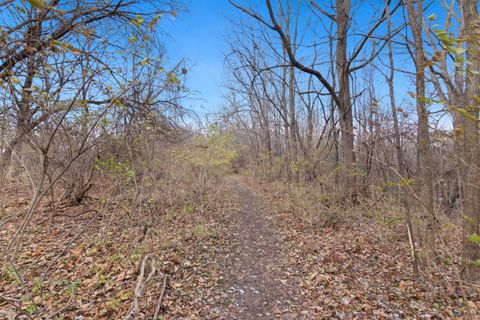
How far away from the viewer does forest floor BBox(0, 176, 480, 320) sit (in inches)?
110

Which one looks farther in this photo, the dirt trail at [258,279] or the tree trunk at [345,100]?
the tree trunk at [345,100]

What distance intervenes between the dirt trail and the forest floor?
17mm

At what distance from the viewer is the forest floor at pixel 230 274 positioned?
280 centimetres

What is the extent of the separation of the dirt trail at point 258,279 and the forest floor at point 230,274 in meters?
0.02

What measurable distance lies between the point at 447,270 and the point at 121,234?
585 cm

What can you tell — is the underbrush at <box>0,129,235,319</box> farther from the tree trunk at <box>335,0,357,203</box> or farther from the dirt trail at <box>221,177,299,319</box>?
the tree trunk at <box>335,0,357,203</box>

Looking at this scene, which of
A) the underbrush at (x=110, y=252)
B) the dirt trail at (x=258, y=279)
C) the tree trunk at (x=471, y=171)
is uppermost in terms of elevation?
the tree trunk at (x=471, y=171)

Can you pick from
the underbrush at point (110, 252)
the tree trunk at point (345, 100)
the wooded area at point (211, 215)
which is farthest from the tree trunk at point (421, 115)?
the underbrush at point (110, 252)

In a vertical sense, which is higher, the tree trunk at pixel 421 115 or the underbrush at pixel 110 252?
the tree trunk at pixel 421 115

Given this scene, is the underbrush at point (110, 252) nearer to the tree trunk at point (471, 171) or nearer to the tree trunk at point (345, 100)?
the tree trunk at point (471, 171)

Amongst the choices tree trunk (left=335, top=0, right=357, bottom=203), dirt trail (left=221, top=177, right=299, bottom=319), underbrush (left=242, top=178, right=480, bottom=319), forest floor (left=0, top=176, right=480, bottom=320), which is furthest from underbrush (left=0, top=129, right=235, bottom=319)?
tree trunk (left=335, top=0, right=357, bottom=203)

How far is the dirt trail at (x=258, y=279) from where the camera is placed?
3.01m

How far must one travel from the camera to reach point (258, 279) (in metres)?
3.70

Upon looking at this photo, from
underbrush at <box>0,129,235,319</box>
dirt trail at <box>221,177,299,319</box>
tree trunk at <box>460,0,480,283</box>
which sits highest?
tree trunk at <box>460,0,480,283</box>
